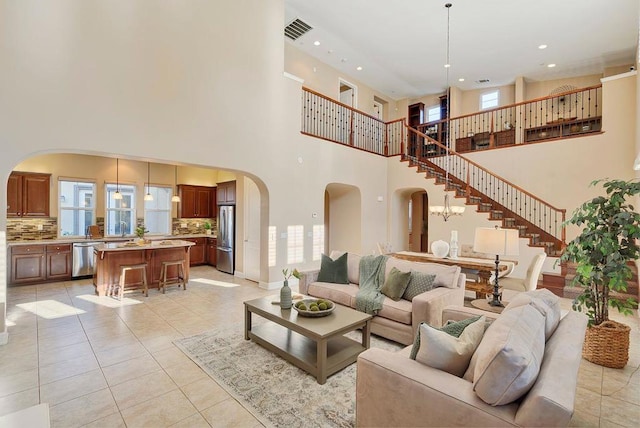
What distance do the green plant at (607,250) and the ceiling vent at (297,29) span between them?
22.2 ft

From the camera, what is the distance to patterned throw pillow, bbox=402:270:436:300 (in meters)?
3.84

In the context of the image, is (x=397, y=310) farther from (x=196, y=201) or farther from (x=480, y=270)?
(x=196, y=201)

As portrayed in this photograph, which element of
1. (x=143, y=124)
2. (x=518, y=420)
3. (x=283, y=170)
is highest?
(x=143, y=124)

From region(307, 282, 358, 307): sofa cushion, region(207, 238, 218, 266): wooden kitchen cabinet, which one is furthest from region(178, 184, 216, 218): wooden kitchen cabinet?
region(307, 282, 358, 307): sofa cushion

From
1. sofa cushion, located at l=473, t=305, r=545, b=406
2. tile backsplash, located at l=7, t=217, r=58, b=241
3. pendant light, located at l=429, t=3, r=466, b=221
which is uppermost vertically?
pendant light, located at l=429, t=3, r=466, b=221

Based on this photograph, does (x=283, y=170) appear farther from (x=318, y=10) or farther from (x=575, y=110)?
(x=575, y=110)

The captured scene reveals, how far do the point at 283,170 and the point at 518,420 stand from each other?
5.66 meters

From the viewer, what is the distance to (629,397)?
2.68 m

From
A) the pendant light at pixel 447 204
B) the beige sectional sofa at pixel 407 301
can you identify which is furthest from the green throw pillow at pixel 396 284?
the pendant light at pixel 447 204

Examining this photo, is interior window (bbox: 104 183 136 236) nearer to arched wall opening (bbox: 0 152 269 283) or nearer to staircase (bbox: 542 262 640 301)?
arched wall opening (bbox: 0 152 269 283)

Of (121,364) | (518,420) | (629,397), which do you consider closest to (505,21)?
(629,397)

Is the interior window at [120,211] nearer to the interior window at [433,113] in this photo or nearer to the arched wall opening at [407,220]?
the arched wall opening at [407,220]

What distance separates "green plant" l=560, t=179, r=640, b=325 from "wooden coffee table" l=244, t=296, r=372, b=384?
2.28 m

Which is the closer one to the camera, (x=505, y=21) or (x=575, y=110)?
(x=505, y=21)
